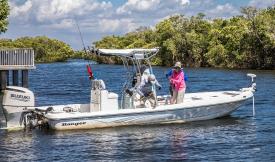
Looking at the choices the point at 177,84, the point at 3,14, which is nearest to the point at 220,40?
the point at 3,14

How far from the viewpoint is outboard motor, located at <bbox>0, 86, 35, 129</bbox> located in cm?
2142

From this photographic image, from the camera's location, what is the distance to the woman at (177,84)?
23.4 meters

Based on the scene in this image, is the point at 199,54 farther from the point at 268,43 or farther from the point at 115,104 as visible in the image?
the point at 115,104

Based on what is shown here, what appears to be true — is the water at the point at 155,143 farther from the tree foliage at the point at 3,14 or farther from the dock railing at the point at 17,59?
the tree foliage at the point at 3,14

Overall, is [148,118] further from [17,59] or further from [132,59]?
[17,59]

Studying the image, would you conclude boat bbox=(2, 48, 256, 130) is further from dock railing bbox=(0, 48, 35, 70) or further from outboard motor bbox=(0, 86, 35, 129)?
dock railing bbox=(0, 48, 35, 70)

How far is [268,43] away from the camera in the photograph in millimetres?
78000

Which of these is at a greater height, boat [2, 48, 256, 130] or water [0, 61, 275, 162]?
boat [2, 48, 256, 130]

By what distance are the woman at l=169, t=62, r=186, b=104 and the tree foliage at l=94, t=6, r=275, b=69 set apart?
180 feet

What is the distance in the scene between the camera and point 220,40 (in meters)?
93.0

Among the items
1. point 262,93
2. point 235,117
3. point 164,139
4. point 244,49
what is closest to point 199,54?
point 244,49

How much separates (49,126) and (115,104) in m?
2.69

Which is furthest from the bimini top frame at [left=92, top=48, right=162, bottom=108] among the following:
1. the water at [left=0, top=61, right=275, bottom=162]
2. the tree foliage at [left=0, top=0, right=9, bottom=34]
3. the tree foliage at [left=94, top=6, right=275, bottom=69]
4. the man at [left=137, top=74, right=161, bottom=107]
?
the tree foliage at [left=94, top=6, right=275, bottom=69]

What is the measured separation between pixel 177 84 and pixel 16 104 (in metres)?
6.46
